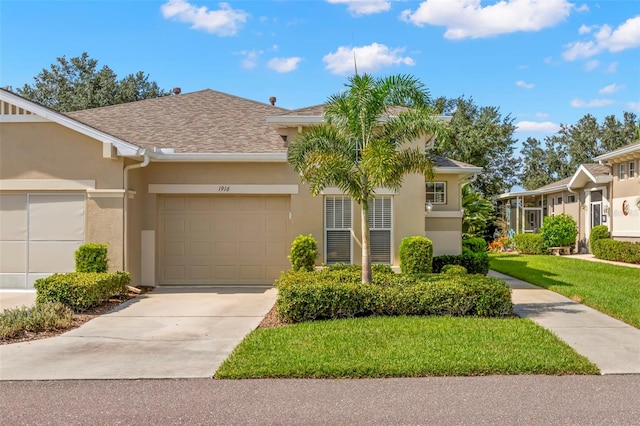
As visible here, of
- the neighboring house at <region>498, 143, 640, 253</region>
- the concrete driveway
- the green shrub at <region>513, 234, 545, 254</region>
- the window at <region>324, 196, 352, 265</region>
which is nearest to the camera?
the concrete driveway

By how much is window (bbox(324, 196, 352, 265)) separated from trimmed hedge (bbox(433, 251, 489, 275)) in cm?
266

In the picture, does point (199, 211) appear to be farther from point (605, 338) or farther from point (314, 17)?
point (605, 338)

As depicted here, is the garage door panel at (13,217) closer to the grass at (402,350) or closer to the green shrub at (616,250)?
the grass at (402,350)

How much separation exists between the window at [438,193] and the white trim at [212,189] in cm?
615

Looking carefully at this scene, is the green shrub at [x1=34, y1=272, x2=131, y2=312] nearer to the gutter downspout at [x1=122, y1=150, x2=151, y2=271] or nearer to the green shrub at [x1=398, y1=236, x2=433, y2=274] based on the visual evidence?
the gutter downspout at [x1=122, y1=150, x2=151, y2=271]

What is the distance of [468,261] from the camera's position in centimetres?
1438

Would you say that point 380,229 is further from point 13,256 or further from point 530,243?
point 530,243

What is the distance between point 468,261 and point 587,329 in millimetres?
5885

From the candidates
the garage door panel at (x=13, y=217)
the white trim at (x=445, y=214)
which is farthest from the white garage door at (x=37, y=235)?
the white trim at (x=445, y=214)

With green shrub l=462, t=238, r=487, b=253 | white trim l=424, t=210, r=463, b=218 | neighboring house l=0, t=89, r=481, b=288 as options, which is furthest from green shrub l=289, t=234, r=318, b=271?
green shrub l=462, t=238, r=487, b=253

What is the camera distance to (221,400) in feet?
17.7

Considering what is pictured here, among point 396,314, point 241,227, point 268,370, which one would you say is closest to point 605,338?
point 396,314

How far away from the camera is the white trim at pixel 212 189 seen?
1334cm

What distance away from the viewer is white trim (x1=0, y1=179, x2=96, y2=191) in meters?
11.9
